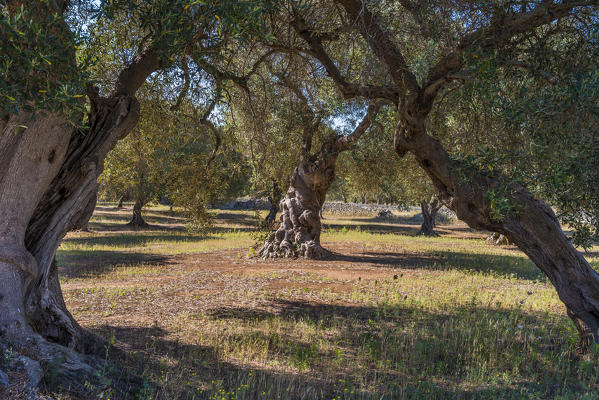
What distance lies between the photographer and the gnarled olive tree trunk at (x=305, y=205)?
1717cm

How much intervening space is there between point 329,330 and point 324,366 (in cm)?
184

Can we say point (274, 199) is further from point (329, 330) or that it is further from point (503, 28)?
point (503, 28)

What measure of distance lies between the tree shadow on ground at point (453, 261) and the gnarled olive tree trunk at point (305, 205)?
141cm

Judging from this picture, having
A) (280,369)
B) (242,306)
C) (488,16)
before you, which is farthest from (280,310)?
(488,16)

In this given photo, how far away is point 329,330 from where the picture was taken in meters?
8.11

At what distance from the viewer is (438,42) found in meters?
7.38

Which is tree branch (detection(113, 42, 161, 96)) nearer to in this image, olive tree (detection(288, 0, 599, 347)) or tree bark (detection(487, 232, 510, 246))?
olive tree (detection(288, 0, 599, 347))

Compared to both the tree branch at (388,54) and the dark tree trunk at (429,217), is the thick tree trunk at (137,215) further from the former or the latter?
the tree branch at (388,54)

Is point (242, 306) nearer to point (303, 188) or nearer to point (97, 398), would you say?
point (97, 398)

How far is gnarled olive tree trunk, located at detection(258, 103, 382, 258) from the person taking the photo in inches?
676

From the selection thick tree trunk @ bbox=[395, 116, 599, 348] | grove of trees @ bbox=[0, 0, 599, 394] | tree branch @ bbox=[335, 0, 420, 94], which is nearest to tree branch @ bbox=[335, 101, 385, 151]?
grove of trees @ bbox=[0, 0, 599, 394]

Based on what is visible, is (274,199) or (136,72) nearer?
(136,72)

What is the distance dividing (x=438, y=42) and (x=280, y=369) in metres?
6.18

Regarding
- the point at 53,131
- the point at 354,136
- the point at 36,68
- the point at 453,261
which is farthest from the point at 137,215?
the point at 36,68
